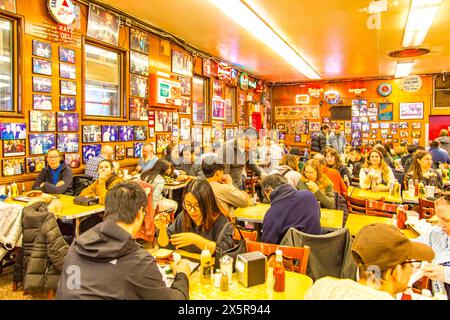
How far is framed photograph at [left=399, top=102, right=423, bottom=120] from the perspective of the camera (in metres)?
13.2

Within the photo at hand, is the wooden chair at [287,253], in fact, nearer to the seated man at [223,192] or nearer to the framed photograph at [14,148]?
the seated man at [223,192]

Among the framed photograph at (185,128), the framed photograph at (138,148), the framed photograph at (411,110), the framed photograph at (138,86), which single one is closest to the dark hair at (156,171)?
the framed photograph at (138,148)

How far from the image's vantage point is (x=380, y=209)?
4207mm

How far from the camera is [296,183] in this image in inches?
204

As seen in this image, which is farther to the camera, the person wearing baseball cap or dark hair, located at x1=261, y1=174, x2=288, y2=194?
dark hair, located at x1=261, y1=174, x2=288, y2=194

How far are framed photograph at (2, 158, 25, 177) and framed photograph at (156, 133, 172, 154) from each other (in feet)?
10.5

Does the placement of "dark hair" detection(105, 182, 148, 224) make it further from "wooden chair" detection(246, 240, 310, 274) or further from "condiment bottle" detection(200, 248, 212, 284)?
"wooden chair" detection(246, 240, 310, 274)

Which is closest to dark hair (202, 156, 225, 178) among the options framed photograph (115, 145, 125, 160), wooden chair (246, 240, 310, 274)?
wooden chair (246, 240, 310, 274)

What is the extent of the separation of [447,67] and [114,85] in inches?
426

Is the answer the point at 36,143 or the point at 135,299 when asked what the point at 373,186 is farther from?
the point at 36,143

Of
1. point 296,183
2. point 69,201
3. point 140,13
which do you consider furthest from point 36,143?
point 296,183

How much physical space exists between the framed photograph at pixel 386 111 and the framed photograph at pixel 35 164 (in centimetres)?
1231

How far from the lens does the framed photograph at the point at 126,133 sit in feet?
22.5
